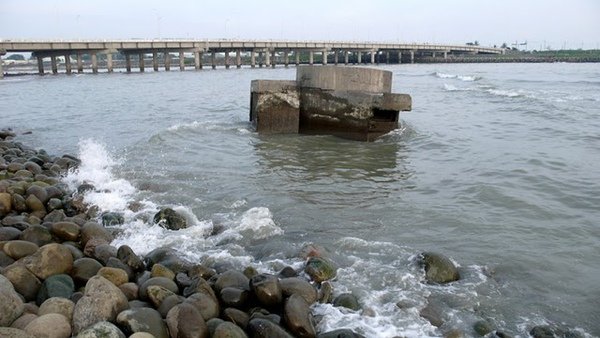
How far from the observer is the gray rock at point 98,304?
4.10 meters

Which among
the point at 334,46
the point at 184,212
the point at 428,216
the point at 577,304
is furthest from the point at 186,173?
the point at 334,46

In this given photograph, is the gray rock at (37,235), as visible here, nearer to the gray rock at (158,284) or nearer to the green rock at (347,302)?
the gray rock at (158,284)

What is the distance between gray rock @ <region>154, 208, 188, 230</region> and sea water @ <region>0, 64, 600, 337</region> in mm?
131

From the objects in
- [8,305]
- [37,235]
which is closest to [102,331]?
[8,305]

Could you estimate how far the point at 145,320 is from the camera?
4129mm

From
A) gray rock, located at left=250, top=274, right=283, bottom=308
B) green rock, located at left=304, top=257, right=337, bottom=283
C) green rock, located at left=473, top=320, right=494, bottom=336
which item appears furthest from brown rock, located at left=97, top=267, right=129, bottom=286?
green rock, located at left=473, top=320, right=494, bottom=336

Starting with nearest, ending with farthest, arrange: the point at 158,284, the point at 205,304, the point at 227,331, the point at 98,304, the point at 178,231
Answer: the point at 227,331 → the point at 98,304 → the point at 205,304 → the point at 158,284 → the point at 178,231

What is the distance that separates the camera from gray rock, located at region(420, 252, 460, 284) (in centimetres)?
564

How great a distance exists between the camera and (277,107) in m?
16.2

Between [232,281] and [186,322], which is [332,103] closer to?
[232,281]

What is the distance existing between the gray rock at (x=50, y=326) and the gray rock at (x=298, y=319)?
1.86 metres

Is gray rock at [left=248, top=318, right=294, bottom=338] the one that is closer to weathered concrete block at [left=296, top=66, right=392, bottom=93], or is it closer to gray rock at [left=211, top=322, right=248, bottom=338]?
gray rock at [left=211, top=322, right=248, bottom=338]

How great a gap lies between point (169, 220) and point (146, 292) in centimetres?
277

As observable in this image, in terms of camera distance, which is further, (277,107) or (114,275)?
(277,107)
